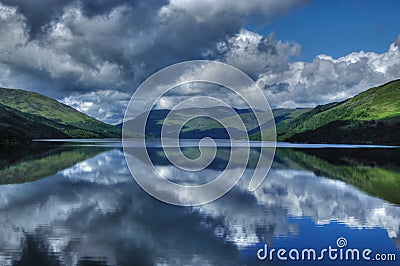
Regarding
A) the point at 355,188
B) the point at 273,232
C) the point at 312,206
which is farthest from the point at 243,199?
the point at 355,188

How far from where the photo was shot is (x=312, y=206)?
4653cm

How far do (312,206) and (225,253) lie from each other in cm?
2243

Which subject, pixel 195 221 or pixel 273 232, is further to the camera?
pixel 195 221

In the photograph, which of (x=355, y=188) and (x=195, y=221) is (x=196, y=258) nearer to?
(x=195, y=221)

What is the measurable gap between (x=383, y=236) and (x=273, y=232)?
29.7 feet

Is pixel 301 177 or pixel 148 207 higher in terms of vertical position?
pixel 301 177

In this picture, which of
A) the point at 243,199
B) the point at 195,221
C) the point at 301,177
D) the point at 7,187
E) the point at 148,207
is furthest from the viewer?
the point at 301,177

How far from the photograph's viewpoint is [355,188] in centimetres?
6234

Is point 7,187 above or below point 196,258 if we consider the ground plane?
above

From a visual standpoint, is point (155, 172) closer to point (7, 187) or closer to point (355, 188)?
point (7, 187)

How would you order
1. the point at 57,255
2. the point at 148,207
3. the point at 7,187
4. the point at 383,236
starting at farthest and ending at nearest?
the point at 7,187
the point at 148,207
the point at 383,236
the point at 57,255

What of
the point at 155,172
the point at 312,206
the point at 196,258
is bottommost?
the point at 196,258

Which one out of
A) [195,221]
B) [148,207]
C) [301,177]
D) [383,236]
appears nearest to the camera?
[383,236]

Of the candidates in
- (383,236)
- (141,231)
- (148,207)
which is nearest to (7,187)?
(148,207)
